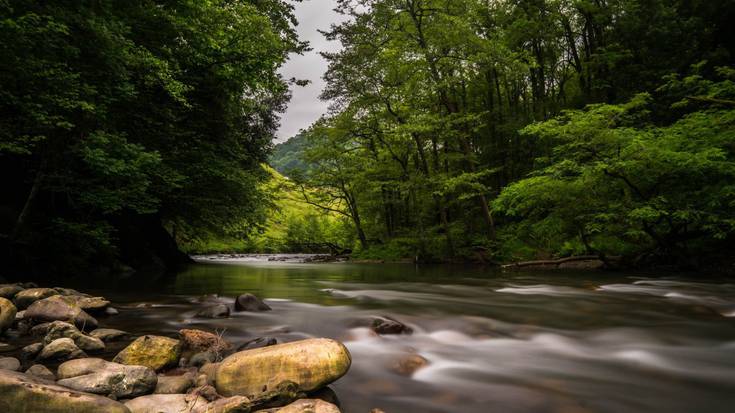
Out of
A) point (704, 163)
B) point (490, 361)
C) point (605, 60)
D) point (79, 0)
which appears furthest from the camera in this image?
point (605, 60)

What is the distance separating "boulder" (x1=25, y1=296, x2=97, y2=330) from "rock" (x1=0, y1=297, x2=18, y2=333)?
35cm

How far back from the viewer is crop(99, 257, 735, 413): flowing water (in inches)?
148

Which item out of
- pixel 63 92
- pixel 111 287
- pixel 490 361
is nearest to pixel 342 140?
pixel 111 287

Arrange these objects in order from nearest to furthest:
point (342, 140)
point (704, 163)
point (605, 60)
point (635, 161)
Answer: point (704, 163) → point (635, 161) → point (605, 60) → point (342, 140)

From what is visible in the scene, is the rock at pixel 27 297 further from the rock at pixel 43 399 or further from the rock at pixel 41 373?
the rock at pixel 43 399

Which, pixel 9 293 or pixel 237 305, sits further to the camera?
pixel 237 305

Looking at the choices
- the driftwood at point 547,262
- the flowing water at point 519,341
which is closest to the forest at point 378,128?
the driftwood at point 547,262

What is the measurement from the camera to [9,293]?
6.69 meters

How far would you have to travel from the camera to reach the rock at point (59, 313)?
17.8 ft

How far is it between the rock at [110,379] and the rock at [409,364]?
248cm

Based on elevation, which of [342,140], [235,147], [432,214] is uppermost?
[342,140]

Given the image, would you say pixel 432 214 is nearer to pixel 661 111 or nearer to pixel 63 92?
pixel 661 111

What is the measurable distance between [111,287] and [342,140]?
56.6ft

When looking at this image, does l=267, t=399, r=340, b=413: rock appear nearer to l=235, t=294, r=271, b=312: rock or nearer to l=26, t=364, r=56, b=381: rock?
l=26, t=364, r=56, b=381: rock
